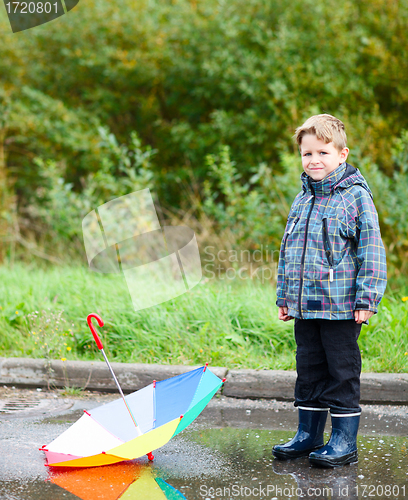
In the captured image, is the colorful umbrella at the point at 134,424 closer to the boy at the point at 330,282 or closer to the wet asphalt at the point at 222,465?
the wet asphalt at the point at 222,465

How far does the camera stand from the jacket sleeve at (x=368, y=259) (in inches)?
105

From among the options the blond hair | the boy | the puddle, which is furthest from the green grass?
the blond hair

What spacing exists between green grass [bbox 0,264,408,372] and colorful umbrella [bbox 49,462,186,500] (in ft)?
4.61

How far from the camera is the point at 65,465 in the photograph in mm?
2773

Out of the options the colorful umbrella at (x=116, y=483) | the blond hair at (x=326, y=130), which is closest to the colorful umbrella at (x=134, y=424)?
the colorful umbrella at (x=116, y=483)

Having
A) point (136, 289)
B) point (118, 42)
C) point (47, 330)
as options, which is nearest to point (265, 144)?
point (118, 42)

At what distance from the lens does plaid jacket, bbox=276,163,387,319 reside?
2.73m

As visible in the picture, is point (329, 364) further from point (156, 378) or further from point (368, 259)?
point (156, 378)

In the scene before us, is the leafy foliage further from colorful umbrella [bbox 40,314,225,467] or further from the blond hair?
colorful umbrella [bbox 40,314,225,467]

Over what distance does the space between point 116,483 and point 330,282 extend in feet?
4.58

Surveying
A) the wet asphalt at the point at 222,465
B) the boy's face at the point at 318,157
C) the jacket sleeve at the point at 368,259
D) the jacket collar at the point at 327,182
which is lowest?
the wet asphalt at the point at 222,465

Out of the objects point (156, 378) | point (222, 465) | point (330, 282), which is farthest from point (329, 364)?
point (156, 378)

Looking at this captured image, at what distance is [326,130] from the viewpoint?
280 centimetres

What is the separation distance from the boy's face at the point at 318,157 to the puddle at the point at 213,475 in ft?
4.75
